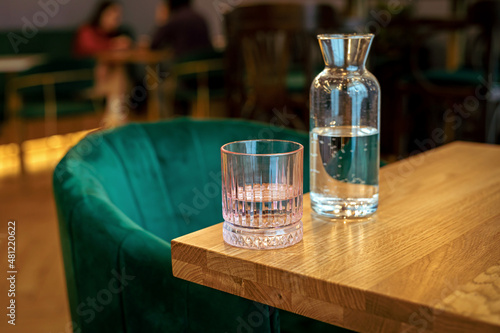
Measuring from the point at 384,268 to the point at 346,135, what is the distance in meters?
0.23

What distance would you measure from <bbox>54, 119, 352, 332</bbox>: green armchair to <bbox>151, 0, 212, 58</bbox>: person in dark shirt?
3.70m

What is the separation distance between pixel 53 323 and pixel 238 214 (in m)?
1.45

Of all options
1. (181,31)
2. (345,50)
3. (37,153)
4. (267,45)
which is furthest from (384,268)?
(181,31)

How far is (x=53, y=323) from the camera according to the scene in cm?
192

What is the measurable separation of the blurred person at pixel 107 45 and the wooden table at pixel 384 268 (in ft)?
15.6

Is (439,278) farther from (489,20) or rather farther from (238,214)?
(489,20)

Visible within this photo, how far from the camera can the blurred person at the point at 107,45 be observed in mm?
5355

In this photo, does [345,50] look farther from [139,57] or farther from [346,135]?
[139,57]

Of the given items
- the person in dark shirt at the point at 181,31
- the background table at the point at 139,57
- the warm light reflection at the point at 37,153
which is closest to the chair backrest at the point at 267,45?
the warm light reflection at the point at 37,153

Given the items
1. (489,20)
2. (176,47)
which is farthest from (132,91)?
(489,20)

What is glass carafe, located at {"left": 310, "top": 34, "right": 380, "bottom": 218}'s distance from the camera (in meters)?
0.79

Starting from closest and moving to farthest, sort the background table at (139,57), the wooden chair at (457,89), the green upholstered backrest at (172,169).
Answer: the green upholstered backrest at (172,169) → the wooden chair at (457,89) → the background table at (139,57)

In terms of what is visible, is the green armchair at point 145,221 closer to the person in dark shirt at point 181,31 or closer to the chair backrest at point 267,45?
the chair backrest at point 267,45

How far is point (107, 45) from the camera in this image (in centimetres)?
629
